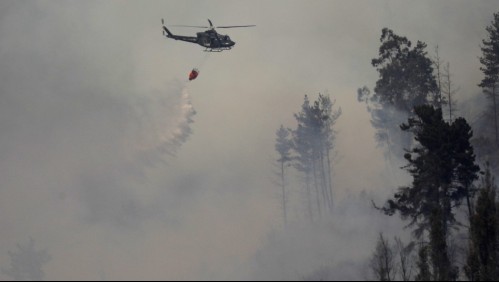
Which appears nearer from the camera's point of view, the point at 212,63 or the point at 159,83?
the point at 159,83

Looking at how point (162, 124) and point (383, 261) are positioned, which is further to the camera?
point (162, 124)

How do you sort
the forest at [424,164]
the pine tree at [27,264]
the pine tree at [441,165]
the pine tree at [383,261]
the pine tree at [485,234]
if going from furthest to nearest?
1. the pine tree at [27,264]
2. the pine tree at [441,165]
3. the forest at [424,164]
4. the pine tree at [383,261]
5. the pine tree at [485,234]

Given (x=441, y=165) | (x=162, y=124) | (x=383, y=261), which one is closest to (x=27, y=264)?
(x=162, y=124)

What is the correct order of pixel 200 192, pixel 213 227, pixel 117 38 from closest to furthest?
pixel 213 227 → pixel 200 192 → pixel 117 38

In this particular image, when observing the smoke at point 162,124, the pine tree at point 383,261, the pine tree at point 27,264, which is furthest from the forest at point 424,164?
the pine tree at point 27,264

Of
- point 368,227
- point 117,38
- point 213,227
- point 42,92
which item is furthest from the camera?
point 117,38

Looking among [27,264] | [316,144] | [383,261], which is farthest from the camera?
[316,144]

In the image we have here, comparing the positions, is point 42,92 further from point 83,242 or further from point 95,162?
point 83,242

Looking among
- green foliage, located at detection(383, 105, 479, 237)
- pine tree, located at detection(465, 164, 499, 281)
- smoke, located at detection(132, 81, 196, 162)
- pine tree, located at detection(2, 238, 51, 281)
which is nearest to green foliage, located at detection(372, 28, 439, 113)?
green foliage, located at detection(383, 105, 479, 237)

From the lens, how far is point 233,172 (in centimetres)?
13338

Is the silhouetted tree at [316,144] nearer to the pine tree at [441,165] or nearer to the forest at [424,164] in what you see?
the forest at [424,164]

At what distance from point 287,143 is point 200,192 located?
54.7ft

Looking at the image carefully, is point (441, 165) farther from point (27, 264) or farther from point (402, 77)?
point (27, 264)

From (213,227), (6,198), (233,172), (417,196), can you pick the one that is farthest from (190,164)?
(417,196)
